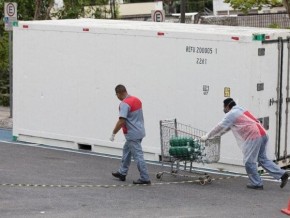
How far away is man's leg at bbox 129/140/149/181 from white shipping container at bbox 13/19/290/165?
243 centimetres

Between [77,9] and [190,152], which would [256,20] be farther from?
[190,152]

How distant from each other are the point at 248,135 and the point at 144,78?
3775 mm

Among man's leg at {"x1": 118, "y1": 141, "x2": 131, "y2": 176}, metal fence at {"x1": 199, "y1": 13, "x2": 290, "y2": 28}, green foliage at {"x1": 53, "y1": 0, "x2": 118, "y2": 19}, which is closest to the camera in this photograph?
man's leg at {"x1": 118, "y1": 141, "x2": 131, "y2": 176}

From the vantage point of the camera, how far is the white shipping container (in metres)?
16.4

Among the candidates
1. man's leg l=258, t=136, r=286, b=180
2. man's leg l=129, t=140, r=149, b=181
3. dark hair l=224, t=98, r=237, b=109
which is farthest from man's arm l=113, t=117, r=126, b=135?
man's leg l=258, t=136, r=286, b=180

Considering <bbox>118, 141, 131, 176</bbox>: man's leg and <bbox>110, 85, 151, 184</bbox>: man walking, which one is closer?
<bbox>110, 85, 151, 184</bbox>: man walking

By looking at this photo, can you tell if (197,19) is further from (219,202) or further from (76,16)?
(219,202)

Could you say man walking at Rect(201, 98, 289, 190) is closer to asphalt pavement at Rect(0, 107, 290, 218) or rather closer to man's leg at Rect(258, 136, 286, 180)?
man's leg at Rect(258, 136, 286, 180)

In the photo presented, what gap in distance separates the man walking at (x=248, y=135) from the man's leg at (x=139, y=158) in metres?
1.10

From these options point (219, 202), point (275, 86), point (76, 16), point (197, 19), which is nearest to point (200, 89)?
point (275, 86)

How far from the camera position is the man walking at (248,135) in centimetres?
1473

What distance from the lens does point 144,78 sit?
17938 millimetres

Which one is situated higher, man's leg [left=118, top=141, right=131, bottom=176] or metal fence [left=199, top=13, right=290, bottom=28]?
metal fence [left=199, top=13, right=290, bottom=28]

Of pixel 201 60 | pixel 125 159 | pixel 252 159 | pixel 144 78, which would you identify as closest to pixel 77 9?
pixel 144 78
